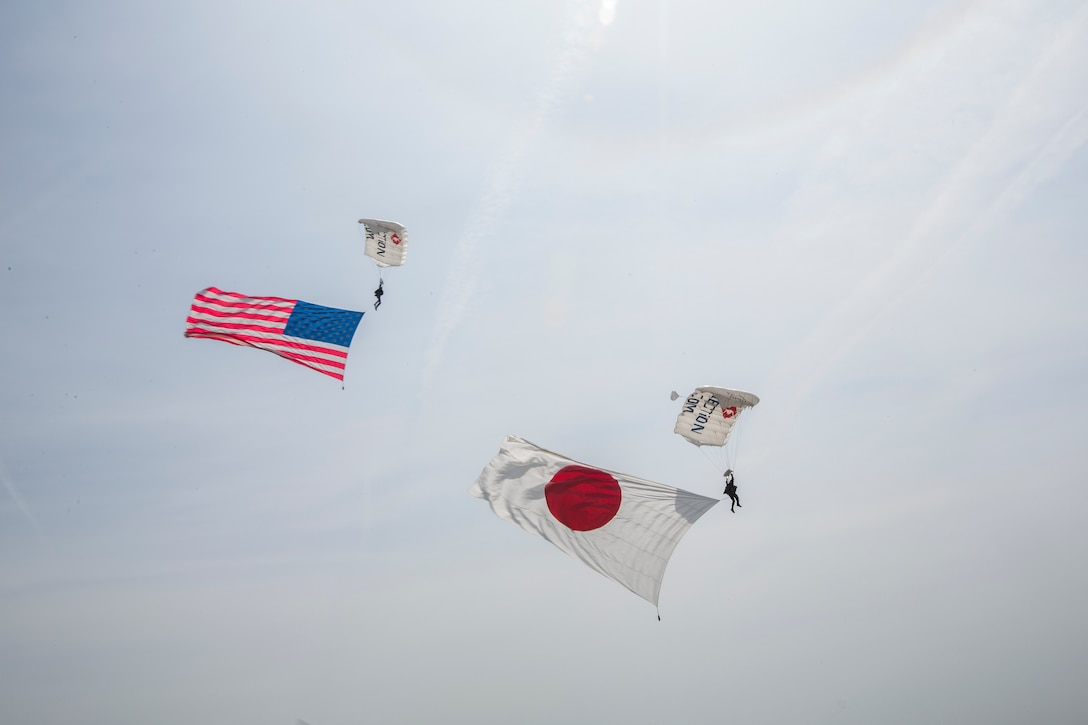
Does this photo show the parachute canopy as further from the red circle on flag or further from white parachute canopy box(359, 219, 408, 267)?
white parachute canopy box(359, 219, 408, 267)

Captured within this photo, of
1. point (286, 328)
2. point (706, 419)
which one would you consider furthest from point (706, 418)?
point (286, 328)

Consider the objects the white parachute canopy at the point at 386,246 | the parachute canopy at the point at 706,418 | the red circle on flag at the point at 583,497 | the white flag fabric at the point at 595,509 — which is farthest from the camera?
the white parachute canopy at the point at 386,246

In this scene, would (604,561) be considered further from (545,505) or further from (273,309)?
(273,309)

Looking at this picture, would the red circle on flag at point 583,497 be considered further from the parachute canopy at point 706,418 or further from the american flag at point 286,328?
the american flag at point 286,328

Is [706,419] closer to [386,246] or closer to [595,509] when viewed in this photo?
[595,509]

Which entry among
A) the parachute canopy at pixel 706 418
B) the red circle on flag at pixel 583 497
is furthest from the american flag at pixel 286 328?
the parachute canopy at pixel 706 418

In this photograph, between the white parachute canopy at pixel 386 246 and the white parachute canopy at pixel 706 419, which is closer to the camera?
the white parachute canopy at pixel 706 419

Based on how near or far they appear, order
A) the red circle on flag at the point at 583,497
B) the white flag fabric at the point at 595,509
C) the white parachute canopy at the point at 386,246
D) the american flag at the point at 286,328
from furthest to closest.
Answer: the white parachute canopy at the point at 386,246 → the american flag at the point at 286,328 → the red circle on flag at the point at 583,497 → the white flag fabric at the point at 595,509
